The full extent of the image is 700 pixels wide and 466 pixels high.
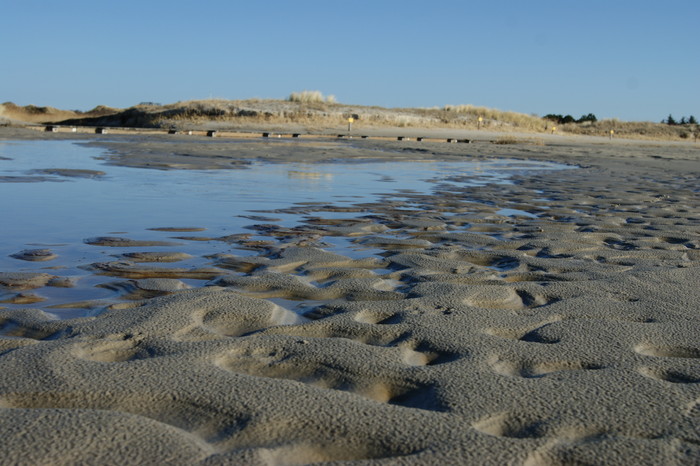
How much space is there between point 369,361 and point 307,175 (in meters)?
8.11

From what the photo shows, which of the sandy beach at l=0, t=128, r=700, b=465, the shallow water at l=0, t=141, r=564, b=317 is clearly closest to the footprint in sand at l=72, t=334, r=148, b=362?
the sandy beach at l=0, t=128, r=700, b=465

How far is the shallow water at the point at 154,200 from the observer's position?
13.5 ft

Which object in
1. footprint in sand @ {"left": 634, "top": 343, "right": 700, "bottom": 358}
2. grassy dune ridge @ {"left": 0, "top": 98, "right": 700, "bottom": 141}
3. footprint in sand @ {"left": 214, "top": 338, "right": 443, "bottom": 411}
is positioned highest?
grassy dune ridge @ {"left": 0, "top": 98, "right": 700, "bottom": 141}

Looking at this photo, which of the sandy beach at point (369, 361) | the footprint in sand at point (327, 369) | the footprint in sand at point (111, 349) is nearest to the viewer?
the sandy beach at point (369, 361)

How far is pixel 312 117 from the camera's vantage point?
128 feet

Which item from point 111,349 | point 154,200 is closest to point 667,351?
point 111,349

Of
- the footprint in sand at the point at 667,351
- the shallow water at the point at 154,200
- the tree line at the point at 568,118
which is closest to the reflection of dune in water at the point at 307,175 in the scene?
the shallow water at the point at 154,200

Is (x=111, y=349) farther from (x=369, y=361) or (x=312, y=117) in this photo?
(x=312, y=117)

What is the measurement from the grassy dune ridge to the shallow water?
22.2 metres

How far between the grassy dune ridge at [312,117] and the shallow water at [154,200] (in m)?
22.2

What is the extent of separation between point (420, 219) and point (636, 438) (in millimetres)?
4114

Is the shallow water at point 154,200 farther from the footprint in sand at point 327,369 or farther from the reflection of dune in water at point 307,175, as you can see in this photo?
the footprint in sand at point 327,369

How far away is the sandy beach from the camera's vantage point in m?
1.66

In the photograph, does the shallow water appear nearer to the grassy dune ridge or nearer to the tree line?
the grassy dune ridge
